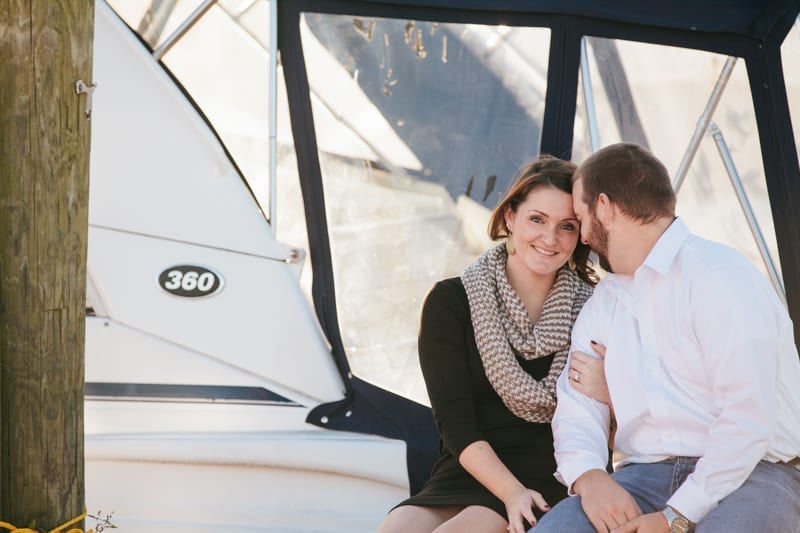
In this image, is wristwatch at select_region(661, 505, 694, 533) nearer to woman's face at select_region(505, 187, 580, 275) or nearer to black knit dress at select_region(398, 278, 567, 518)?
black knit dress at select_region(398, 278, 567, 518)

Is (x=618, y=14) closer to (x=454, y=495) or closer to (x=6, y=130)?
(x=454, y=495)

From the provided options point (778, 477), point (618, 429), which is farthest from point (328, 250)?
point (778, 477)

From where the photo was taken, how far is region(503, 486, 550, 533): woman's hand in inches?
98.6

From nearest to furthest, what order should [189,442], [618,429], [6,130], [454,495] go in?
[6,130] < [618,429] < [454,495] < [189,442]

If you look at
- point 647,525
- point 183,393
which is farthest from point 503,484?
point 183,393

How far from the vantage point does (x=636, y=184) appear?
246cm

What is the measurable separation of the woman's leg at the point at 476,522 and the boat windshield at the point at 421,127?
→ 1.30 meters

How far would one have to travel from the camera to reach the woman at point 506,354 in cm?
271

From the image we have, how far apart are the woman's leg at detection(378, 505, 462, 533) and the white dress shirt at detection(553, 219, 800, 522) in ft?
1.12

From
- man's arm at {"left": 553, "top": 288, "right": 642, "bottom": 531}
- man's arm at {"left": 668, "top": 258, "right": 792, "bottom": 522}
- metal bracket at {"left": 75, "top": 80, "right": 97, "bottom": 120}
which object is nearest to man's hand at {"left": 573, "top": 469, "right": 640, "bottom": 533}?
man's arm at {"left": 553, "top": 288, "right": 642, "bottom": 531}

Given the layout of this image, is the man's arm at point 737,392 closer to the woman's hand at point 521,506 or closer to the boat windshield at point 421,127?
the woman's hand at point 521,506

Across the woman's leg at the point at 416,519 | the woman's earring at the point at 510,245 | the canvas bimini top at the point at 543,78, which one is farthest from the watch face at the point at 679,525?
the canvas bimini top at the point at 543,78

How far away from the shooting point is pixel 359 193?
3961mm

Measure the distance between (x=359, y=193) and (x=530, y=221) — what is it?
50.3 inches
